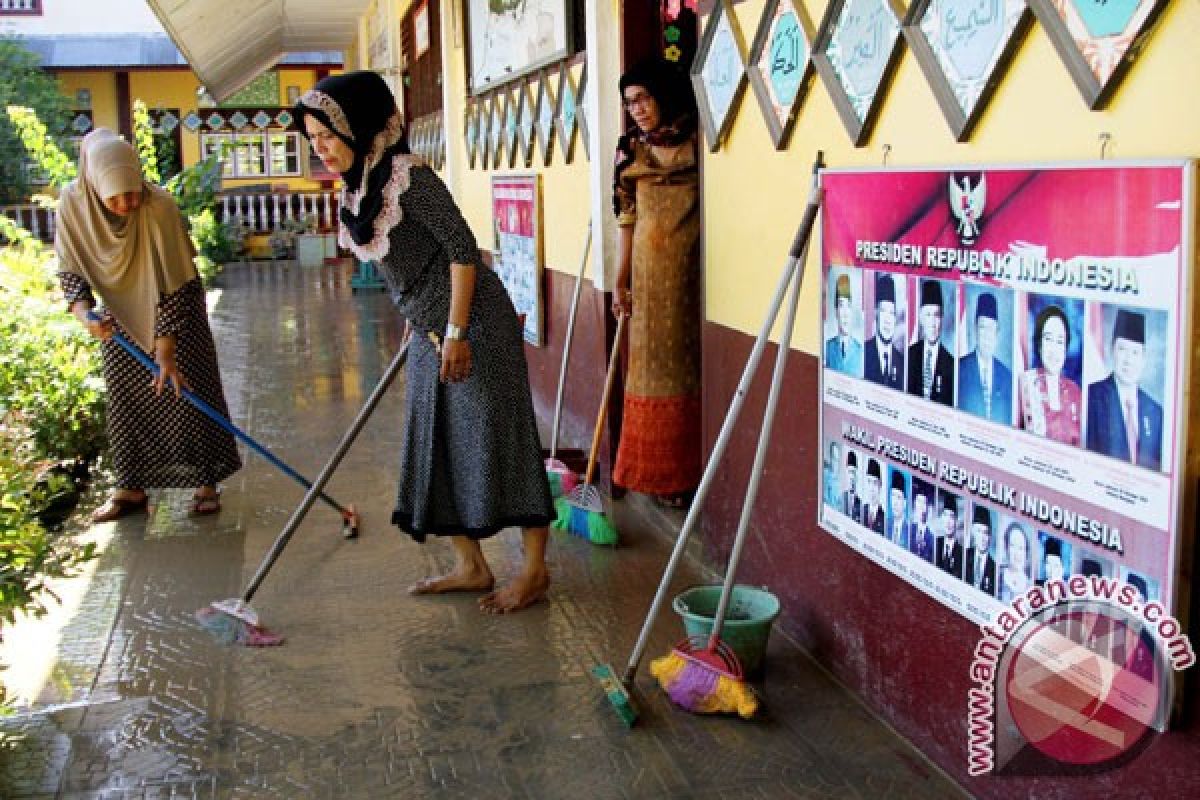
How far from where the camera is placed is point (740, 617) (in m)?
4.05

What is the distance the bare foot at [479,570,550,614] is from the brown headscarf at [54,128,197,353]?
2.06m

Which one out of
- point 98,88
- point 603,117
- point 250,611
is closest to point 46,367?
point 250,611

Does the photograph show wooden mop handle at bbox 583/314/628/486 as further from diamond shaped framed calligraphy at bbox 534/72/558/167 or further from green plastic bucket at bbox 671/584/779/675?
diamond shaped framed calligraphy at bbox 534/72/558/167

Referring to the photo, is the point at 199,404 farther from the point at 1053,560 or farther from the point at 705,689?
the point at 1053,560

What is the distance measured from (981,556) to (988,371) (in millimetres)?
424

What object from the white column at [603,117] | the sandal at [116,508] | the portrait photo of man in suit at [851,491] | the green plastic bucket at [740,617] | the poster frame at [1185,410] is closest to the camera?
the poster frame at [1185,410]

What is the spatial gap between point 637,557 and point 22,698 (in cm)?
226

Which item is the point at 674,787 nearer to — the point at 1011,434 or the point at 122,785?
the point at 1011,434

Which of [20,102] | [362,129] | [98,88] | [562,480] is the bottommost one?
[562,480]

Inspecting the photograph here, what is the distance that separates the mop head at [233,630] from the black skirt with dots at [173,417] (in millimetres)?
1457

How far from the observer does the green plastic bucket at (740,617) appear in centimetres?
Answer: 375

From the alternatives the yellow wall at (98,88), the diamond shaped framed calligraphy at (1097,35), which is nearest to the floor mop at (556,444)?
the diamond shaped framed calligraphy at (1097,35)

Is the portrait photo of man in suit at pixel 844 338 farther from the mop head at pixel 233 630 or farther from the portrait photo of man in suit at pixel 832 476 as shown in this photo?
the mop head at pixel 233 630

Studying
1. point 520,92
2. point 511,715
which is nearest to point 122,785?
point 511,715
